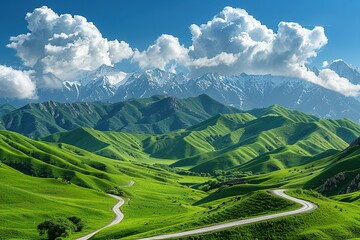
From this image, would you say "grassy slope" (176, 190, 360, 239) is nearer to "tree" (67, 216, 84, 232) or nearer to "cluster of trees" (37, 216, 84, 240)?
"cluster of trees" (37, 216, 84, 240)

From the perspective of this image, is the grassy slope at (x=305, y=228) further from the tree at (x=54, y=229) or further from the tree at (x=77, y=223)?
the tree at (x=77, y=223)

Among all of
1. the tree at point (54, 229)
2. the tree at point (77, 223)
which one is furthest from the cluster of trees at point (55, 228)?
the tree at point (77, 223)

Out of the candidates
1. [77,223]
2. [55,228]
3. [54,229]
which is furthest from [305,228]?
[77,223]

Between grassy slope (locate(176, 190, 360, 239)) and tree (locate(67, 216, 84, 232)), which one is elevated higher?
tree (locate(67, 216, 84, 232))

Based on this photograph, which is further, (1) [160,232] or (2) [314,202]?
(2) [314,202]

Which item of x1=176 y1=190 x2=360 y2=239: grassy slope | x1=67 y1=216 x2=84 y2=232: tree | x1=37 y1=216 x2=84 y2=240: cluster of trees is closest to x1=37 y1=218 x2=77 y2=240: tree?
x1=37 y1=216 x2=84 y2=240: cluster of trees

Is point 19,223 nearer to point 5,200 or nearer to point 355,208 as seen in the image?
point 5,200

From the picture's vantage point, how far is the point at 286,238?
8281 cm

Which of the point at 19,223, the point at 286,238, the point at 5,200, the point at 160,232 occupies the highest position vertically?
the point at 5,200

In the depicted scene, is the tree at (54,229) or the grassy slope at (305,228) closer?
the grassy slope at (305,228)

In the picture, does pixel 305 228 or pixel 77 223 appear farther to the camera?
pixel 77 223

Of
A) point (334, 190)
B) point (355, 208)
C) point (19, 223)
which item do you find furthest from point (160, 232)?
point (334, 190)

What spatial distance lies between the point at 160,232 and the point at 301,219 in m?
30.2

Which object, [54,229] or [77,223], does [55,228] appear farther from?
[77,223]
